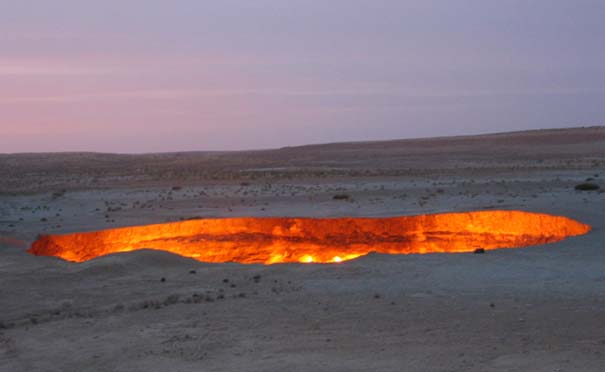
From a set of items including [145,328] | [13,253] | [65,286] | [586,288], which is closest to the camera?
[145,328]

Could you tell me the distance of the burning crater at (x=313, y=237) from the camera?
19797 mm

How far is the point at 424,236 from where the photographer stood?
2086 cm

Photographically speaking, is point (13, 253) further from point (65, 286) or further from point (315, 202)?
point (315, 202)

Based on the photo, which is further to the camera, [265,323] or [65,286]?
[65,286]

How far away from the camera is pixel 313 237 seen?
2150 cm

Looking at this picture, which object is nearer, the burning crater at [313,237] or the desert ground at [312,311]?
the desert ground at [312,311]

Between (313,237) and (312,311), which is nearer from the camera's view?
(312,311)

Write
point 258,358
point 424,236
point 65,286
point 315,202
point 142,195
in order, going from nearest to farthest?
1. point 258,358
2. point 65,286
3. point 424,236
4. point 315,202
5. point 142,195

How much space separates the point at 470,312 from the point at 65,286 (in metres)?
7.76

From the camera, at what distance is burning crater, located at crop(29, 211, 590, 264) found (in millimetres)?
19797

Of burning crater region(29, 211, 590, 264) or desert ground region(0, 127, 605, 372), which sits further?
burning crater region(29, 211, 590, 264)

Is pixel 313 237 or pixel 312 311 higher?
pixel 312 311

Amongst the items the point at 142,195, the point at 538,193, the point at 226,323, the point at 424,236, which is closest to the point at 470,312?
the point at 226,323

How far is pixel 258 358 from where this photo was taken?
8.31 metres
